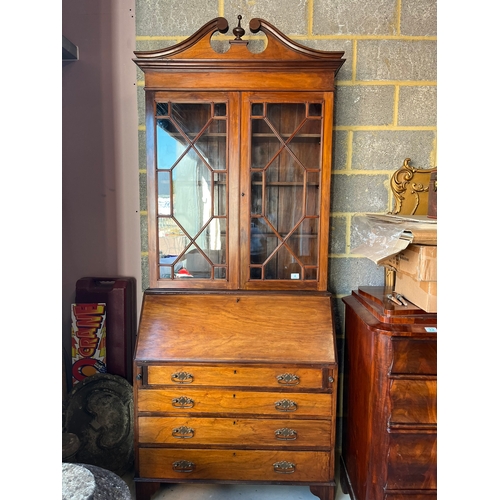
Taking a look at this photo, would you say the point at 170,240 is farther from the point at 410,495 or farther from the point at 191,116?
the point at 410,495

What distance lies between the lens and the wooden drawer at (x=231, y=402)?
156 centimetres

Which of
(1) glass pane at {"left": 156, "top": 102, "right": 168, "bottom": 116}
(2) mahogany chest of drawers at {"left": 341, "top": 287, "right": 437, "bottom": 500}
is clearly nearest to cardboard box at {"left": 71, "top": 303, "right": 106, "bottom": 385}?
(1) glass pane at {"left": 156, "top": 102, "right": 168, "bottom": 116}

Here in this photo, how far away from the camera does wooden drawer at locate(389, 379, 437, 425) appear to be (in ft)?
4.38

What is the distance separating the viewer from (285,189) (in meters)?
1.68

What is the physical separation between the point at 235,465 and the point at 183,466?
0.23 metres

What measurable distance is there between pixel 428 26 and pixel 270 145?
3.39 ft

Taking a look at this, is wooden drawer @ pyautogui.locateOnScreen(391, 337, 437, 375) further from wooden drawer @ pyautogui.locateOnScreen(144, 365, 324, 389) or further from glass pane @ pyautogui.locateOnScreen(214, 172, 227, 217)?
glass pane @ pyautogui.locateOnScreen(214, 172, 227, 217)

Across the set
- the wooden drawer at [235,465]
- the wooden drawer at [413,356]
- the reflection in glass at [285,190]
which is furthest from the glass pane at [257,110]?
the wooden drawer at [235,465]

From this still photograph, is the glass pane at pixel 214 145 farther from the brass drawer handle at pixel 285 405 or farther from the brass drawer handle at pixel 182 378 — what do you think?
the brass drawer handle at pixel 285 405

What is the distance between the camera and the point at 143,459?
5.24 ft

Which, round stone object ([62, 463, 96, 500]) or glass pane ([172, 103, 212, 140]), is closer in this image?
round stone object ([62, 463, 96, 500])

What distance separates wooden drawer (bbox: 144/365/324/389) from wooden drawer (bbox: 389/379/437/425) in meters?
0.31

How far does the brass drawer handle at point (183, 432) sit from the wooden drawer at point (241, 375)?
0.20 m

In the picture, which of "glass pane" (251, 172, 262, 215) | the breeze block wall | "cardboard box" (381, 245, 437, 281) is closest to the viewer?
"cardboard box" (381, 245, 437, 281)
